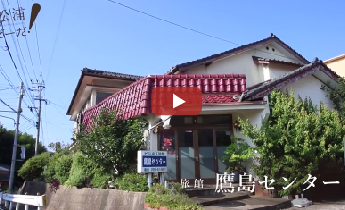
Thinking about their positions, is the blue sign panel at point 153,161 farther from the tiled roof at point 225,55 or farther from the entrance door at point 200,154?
the tiled roof at point 225,55

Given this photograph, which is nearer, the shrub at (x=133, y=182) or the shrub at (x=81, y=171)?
the shrub at (x=133, y=182)

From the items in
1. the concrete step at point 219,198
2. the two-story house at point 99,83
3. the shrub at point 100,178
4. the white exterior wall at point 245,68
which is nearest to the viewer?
the concrete step at point 219,198

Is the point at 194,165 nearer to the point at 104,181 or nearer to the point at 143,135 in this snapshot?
the point at 143,135

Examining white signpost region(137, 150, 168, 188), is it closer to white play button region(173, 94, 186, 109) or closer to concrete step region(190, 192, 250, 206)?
concrete step region(190, 192, 250, 206)

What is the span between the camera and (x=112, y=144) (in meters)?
9.30

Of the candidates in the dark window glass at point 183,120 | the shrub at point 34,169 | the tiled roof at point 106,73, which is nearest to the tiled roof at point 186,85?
the dark window glass at point 183,120

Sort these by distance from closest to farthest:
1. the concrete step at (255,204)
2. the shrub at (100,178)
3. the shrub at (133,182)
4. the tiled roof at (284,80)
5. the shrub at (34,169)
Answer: the concrete step at (255,204)
the shrub at (133,182)
the shrub at (100,178)
the tiled roof at (284,80)
the shrub at (34,169)

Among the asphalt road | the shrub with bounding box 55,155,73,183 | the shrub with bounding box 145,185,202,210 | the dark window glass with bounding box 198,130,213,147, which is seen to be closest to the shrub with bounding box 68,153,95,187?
the shrub with bounding box 55,155,73,183

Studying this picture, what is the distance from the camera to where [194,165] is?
34.4 feet

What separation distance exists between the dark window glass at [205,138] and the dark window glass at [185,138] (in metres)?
0.32

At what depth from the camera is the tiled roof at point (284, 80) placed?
990 cm

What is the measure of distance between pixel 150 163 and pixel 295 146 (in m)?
4.17

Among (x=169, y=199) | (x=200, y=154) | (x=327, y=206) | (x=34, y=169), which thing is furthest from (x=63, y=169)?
(x=327, y=206)

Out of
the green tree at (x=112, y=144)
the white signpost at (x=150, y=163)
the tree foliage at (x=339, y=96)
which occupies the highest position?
the tree foliage at (x=339, y=96)
